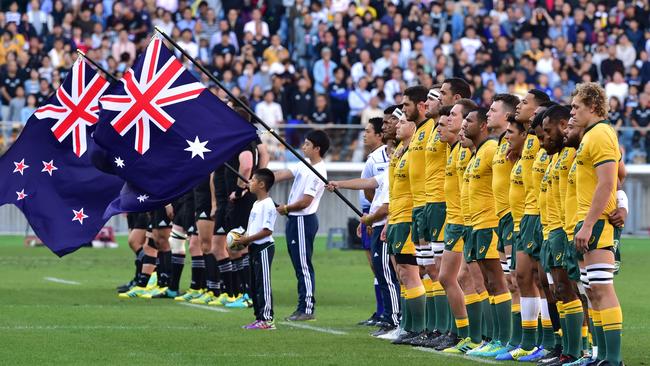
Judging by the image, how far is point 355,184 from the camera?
15070 millimetres

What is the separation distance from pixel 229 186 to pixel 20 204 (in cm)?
293


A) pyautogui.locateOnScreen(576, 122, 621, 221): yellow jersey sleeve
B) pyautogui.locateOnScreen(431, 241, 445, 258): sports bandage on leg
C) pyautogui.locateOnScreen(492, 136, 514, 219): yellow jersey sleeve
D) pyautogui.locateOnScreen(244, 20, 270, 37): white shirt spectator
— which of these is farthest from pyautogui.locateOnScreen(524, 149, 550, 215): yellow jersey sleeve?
pyautogui.locateOnScreen(244, 20, 270, 37): white shirt spectator

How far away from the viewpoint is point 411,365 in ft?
37.8

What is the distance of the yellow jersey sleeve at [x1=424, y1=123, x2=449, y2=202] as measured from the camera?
13070 millimetres

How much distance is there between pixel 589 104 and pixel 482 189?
191 centimetres

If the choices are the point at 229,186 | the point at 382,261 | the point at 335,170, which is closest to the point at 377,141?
the point at 382,261

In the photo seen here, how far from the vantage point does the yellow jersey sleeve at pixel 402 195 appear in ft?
44.5

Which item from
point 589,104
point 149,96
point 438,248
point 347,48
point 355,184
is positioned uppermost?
point 347,48

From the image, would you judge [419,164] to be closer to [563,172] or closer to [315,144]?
[563,172]

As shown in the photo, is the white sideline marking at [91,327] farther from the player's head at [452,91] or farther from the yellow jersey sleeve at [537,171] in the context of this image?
the yellow jersey sleeve at [537,171]

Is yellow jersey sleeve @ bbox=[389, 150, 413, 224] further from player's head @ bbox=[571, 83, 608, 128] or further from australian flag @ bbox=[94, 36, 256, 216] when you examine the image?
player's head @ bbox=[571, 83, 608, 128]

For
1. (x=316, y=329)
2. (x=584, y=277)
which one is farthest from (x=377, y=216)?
(x=584, y=277)

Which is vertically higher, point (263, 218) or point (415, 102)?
point (415, 102)

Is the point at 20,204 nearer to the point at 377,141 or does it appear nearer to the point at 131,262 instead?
Answer: the point at 377,141
